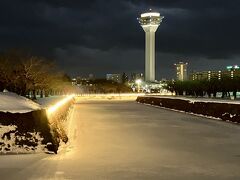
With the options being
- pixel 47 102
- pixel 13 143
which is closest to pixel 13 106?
pixel 13 143

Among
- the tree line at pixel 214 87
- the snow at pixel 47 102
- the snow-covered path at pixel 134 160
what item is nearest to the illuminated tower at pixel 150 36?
the tree line at pixel 214 87

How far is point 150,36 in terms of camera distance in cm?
16688

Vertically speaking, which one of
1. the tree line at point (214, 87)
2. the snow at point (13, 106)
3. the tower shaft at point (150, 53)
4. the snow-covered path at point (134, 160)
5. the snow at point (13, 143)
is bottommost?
the snow-covered path at point (134, 160)

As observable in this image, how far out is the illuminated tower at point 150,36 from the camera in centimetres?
16262

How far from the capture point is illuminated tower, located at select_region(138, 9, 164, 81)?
16262cm

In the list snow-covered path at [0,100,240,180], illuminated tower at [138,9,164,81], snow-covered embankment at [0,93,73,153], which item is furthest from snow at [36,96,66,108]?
illuminated tower at [138,9,164,81]

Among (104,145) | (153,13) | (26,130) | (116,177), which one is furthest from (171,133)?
(153,13)

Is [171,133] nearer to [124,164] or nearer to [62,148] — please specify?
[62,148]

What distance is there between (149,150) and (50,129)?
9.35ft

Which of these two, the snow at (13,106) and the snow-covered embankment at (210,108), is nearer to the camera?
the snow at (13,106)

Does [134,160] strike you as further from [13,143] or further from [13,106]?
[13,106]

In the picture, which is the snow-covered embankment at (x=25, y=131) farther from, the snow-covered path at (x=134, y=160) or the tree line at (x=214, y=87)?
the tree line at (x=214, y=87)

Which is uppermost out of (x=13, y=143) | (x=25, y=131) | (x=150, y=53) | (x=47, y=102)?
(x=150, y=53)

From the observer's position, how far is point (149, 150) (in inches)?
485
